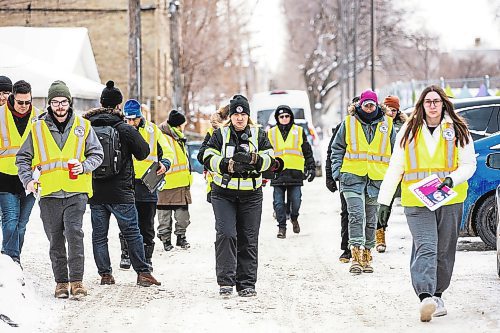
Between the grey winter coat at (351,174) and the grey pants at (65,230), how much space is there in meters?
3.18

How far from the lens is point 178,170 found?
13.6m

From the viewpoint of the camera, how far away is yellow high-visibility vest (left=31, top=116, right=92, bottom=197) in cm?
915

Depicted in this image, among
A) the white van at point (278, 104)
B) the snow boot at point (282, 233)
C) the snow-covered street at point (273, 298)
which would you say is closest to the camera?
the snow-covered street at point (273, 298)

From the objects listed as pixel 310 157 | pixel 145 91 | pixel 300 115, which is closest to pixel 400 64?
pixel 145 91

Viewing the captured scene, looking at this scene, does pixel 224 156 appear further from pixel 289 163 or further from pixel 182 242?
pixel 289 163

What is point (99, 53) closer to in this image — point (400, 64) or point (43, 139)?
point (43, 139)

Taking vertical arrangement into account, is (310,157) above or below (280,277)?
above

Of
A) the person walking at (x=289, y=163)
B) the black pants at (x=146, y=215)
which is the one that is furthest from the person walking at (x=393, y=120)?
the black pants at (x=146, y=215)

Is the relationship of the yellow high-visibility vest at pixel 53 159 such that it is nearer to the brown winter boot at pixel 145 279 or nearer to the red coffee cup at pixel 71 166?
the red coffee cup at pixel 71 166

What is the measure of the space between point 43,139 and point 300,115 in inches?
803

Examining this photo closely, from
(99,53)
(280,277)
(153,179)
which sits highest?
(99,53)

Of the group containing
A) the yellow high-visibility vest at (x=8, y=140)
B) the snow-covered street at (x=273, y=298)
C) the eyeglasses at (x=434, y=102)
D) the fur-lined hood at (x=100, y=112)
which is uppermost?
the eyeglasses at (x=434, y=102)

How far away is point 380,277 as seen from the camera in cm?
1073

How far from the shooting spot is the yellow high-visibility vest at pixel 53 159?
9.15 m
